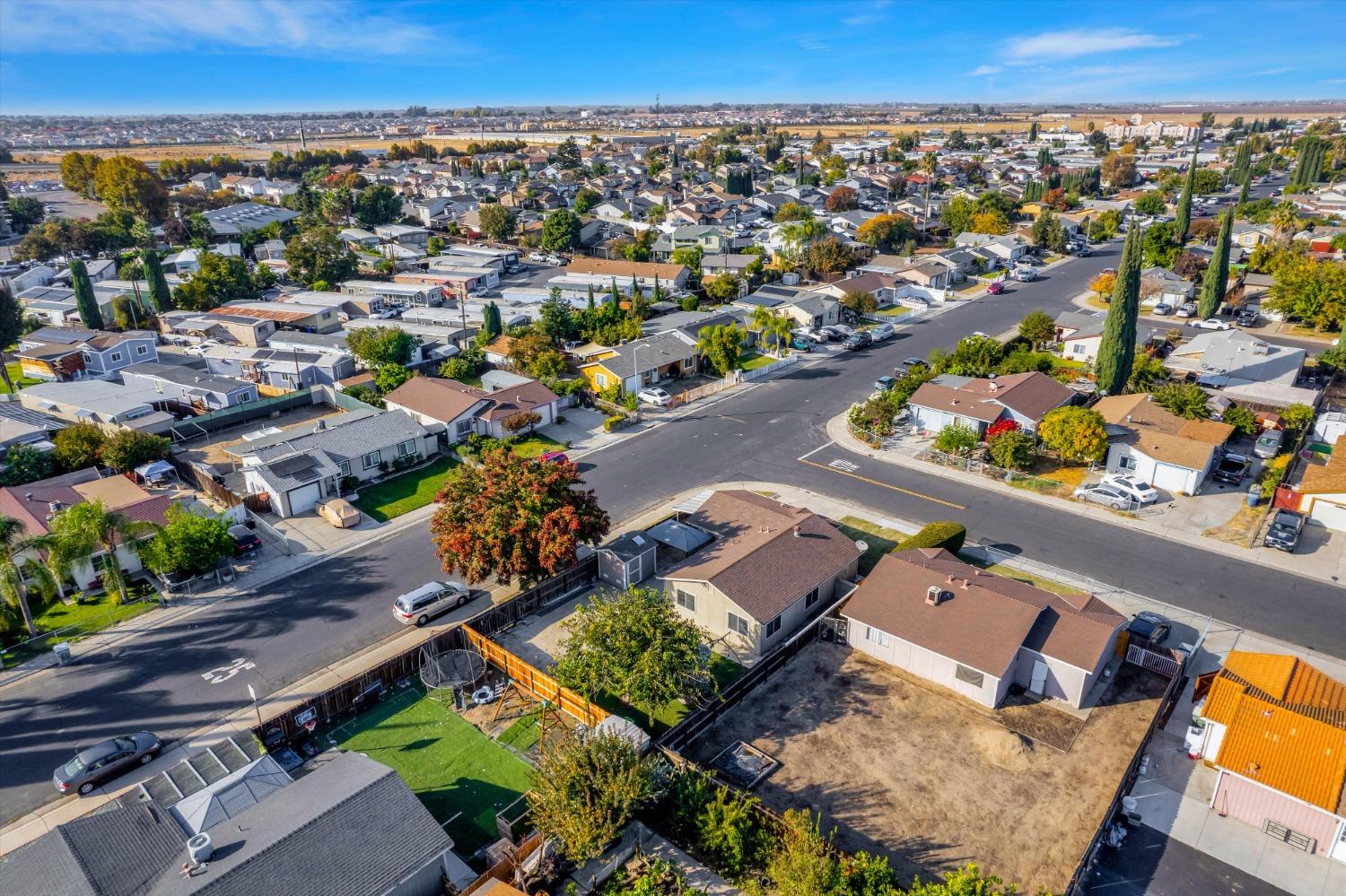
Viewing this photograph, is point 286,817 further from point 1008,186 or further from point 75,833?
point 1008,186

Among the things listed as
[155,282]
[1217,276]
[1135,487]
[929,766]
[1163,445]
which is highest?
[155,282]

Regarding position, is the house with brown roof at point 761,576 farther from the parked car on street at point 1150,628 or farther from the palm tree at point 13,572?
the palm tree at point 13,572

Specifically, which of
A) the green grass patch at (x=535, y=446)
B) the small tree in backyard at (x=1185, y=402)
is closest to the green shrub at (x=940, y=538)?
the small tree in backyard at (x=1185, y=402)

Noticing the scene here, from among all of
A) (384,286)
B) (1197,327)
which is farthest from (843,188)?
(384,286)

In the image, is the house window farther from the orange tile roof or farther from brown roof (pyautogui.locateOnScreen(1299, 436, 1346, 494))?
brown roof (pyautogui.locateOnScreen(1299, 436, 1346, 494))

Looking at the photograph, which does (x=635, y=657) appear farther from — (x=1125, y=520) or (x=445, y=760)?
(x=1125, y=520)

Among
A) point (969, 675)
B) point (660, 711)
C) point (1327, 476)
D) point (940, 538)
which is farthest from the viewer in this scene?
point (1327, 476)

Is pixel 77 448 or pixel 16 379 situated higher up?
pixel 16 379

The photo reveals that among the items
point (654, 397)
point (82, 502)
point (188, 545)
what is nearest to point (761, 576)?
point (188, 545)
